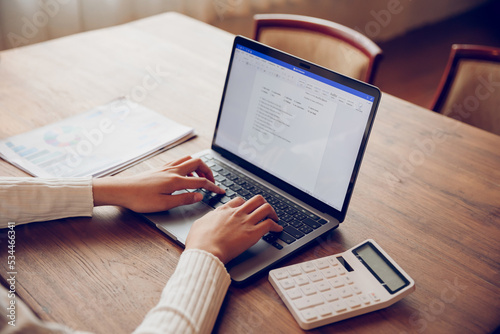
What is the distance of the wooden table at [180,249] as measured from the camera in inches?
27.7

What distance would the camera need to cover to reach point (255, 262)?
77 centimetres

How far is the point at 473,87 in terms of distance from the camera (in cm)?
141

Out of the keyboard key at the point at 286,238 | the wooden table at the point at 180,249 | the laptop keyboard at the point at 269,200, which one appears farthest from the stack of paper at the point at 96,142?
the keyboard key at the point at 286,238

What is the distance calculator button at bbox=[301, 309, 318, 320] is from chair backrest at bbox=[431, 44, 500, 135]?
104 centimetres

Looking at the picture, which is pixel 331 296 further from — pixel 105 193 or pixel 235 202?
pixel 105 193

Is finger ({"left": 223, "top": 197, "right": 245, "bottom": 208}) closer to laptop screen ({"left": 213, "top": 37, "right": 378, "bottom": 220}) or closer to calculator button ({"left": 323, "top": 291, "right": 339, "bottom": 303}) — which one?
laptop screen ({"left": 213, "top": 37, "right": 378, "bottom": 220})

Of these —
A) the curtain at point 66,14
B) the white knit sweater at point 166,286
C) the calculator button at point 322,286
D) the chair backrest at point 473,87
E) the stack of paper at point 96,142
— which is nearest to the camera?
the white knit sweater at point 166,286

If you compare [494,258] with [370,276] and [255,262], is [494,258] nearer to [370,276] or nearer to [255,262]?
[370,276]

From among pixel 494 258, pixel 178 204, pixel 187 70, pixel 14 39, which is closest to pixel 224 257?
pixel 178 204

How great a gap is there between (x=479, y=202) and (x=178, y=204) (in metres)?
0.64

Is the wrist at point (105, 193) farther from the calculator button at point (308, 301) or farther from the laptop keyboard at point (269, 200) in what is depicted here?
the calculator button at point (308, 301)

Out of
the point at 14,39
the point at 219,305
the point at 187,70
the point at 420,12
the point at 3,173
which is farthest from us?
the point at 420,12

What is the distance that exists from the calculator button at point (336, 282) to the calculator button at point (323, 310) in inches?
1.9

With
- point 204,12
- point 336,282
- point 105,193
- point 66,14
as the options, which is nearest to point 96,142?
point 105,193
